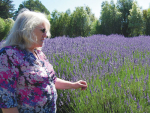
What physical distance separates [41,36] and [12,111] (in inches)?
24.6

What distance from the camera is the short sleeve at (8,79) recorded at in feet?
3.63

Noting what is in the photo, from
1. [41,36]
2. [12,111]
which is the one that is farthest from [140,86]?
[12,111]

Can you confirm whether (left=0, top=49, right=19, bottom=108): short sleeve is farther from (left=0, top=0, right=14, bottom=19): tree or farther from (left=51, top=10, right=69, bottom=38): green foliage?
(left=0, top=0, right=14, bottom=19): tree

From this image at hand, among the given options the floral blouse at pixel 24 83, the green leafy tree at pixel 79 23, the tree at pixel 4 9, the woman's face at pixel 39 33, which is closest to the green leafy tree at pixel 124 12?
the green leafy tree at pixel 79 23

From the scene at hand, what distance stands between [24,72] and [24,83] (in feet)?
0.29

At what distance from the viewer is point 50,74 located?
146cm

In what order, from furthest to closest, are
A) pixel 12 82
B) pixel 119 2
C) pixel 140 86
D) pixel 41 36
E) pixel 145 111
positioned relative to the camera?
pixel 119 2 → pixel 140 86 → pixel 145 111 → pixel 41 36 → pixel 12 82

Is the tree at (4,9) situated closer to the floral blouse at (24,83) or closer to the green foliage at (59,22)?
the green foliage at (59,22)

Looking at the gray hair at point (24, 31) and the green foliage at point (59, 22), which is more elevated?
the green foliage at point (59, 22)

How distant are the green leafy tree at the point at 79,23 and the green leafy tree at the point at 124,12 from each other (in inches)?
117

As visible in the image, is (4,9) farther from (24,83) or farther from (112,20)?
(24,83)

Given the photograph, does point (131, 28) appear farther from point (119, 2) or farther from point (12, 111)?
point (12, 111)

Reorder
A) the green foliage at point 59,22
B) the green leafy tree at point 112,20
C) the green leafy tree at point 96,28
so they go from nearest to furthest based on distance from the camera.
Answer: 1. the green leafy tree at point 112,20
2. the green foliage at point 59,22
3. the green leafy tree at point 96,28

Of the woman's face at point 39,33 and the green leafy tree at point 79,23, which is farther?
the green leafy tree at point 79,23
